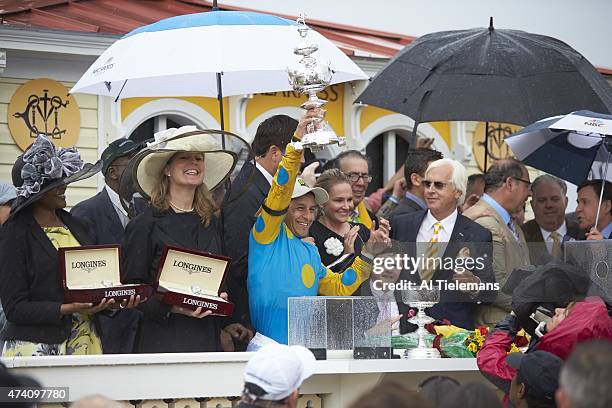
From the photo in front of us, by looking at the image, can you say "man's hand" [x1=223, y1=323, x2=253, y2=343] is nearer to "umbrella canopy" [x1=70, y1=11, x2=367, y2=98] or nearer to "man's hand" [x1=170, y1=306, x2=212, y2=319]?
"man's hand" [x1=170, y1=306, x2=212, y2=319]

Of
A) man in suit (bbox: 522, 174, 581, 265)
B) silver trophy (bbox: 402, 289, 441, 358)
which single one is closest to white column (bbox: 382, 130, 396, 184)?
man in suit (bbox: 522, 174, 581, 265)

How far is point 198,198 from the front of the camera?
7066 millimetres

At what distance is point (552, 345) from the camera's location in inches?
234

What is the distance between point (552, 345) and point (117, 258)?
7.40 ft

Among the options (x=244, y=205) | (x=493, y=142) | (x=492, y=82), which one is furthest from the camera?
(x=493, y=142)

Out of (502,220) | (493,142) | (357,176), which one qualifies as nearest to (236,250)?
(502,220)

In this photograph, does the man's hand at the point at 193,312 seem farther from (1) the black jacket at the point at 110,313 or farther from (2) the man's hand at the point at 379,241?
(2) the man's hand at the point at 379,241

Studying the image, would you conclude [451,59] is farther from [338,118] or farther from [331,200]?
[338,118]

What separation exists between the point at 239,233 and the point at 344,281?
2.14 ft

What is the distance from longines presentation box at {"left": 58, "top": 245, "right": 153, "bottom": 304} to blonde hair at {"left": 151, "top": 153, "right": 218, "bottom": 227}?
1.53 feet

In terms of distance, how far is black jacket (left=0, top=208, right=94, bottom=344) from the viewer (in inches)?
258

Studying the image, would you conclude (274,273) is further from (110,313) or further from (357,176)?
(357,176)

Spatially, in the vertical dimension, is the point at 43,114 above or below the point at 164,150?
above

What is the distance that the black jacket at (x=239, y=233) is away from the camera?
7.29 metres
